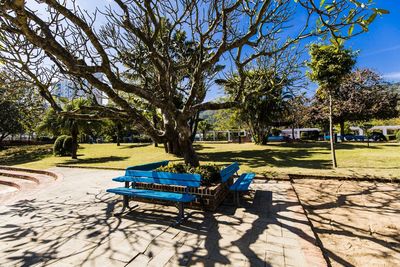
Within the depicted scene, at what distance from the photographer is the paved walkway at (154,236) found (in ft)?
10.5

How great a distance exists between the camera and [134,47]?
8.48 metres

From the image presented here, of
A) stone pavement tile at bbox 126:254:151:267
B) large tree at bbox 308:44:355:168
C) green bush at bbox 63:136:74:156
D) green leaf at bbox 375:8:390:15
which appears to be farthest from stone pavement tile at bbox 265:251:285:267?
green bush at bbox 63:136:74:156

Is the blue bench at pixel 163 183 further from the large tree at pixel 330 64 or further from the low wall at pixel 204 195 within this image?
the large tree at pixel 330 64

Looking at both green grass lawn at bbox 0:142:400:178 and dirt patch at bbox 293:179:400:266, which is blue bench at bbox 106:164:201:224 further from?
green grass lawn at bbox 0:142:400:178

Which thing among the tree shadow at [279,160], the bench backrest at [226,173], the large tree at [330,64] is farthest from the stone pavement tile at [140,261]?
the large tree at [330,64]

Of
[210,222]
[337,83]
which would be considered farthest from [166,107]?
[337,83]

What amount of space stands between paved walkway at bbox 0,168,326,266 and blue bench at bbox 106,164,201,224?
0.48m

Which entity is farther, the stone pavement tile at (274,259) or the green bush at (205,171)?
the green bush at (205,171)

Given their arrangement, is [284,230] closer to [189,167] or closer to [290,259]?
[290,259]

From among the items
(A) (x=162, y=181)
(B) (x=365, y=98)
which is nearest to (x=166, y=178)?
(A) (x=162, y=181)

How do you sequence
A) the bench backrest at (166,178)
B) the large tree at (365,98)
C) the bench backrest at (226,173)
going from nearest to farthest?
the bench backrest at (166,178) → the bench backrest at (226,173) → the large tree at (365,98)

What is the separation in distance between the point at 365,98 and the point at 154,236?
2366cm

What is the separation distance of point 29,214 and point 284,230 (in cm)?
578

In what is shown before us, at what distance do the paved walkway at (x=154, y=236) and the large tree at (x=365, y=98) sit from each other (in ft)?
60.1
